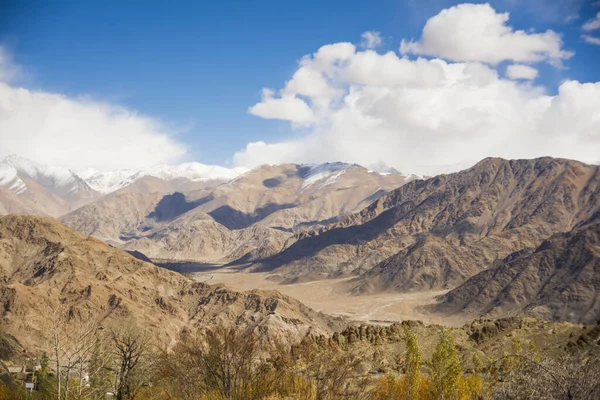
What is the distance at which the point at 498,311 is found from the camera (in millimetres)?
157500

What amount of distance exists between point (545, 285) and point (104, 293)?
129 meters

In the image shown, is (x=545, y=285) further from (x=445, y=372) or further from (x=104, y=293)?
(x=445, y=372)

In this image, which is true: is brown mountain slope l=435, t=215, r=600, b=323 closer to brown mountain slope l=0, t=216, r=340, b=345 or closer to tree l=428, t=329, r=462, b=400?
brown mountain slope l=0, t=216, r=340, b=345

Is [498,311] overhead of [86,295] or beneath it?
beneath

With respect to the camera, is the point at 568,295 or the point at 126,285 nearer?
the point at 126,285

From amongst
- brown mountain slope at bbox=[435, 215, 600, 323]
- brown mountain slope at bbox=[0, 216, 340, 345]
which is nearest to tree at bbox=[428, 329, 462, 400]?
brown mountain slope at bbox=[0, 216, 340, 345]

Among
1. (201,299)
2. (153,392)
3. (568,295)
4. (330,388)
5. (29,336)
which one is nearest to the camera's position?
(330,388)

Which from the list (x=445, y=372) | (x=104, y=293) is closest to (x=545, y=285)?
(x=104, y=293)

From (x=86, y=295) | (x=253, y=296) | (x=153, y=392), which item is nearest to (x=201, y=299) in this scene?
(x=253, y=296)

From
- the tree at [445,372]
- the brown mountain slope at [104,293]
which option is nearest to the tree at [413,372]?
the tree at [445,372]

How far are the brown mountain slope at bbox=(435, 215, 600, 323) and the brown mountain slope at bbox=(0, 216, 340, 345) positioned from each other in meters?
58.9

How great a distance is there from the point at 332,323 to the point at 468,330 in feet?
213

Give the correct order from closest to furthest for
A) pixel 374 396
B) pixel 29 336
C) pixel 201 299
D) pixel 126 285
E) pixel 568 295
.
→ pixel 374 396, pixel 29 336, pixel 126 285, pixel 201 299, pixel 568 295

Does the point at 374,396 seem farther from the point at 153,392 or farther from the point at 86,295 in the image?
the point at 86,295
